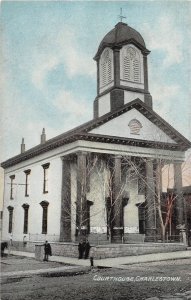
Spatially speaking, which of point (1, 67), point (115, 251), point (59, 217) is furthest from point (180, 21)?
point (59, 217)

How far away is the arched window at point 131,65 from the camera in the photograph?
92.4 feet

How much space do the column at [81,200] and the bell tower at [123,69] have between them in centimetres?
485

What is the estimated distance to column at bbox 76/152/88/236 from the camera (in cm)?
2404

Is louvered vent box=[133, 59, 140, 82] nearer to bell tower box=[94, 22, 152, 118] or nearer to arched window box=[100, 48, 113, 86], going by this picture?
bell tower box=[94, 22, 152, 118]

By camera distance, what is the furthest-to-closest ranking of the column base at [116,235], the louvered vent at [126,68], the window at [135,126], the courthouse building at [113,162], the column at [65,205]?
the louvered vent at [126,68] < the window at [135,126] < the column at [65,205] < the courthouse building at [113,162] < the column base at [116,235]

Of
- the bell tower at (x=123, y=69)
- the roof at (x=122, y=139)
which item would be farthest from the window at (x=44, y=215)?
the bell tower at (x=123, y=69)

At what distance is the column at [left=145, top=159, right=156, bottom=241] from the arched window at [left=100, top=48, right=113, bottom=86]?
21.0 ft

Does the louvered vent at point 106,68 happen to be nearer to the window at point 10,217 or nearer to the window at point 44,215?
the window at point 44,215

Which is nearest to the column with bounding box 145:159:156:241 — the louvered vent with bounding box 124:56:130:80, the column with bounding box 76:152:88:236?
the column with bounding box 76:152:88:236

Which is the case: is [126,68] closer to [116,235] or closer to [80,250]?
[116,235]

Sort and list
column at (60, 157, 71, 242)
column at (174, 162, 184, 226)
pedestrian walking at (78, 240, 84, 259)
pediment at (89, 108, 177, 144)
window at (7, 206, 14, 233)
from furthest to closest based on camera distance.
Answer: window at (7, 206, 14, 233)
column at (174, 162, 184, 226)
column at (60, 157, 71, 242)
pediment at (89, 108, 177, 144)
pedestrian walking at (78, 240, 84, 259)

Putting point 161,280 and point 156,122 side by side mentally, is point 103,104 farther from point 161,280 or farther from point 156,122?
point 161,280

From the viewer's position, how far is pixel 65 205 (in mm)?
26641

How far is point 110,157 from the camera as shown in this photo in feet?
90.1
